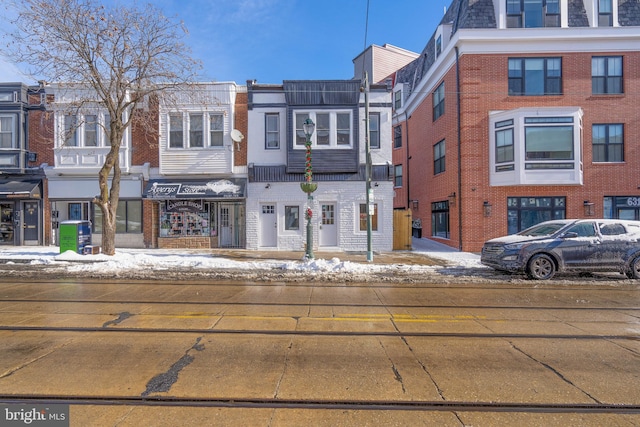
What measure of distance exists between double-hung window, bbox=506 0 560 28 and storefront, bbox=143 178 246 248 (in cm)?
1486

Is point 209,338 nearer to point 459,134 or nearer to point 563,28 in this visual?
point 459,134

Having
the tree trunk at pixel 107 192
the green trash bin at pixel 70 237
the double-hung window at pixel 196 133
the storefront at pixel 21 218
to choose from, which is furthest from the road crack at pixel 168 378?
the storefront at pixel 21 218

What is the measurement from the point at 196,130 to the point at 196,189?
2.99 meters

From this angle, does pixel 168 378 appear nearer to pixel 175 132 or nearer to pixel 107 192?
pixel 107 192

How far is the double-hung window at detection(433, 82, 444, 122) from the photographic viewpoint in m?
18.4

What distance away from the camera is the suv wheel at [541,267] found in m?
9.24

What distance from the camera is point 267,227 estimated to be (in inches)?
651

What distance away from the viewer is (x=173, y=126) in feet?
53.9

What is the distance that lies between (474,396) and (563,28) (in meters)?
18.3

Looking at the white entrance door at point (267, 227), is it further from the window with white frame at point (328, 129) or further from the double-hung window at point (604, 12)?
the double-hung window at point (604, 12)

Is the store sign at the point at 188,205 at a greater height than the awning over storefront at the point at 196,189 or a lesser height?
lesser

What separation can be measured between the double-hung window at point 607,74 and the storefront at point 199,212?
17170 mm

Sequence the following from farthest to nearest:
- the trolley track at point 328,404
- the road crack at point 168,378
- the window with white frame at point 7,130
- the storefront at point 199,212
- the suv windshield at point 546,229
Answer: the window with white frame at point 7,130 → the storefront at point 199,212 → the suv windshield at point 546,229 → the road crack at point 168,378 → the trolley track at point 328,404

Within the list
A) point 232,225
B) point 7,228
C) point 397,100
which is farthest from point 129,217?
point 397,100
